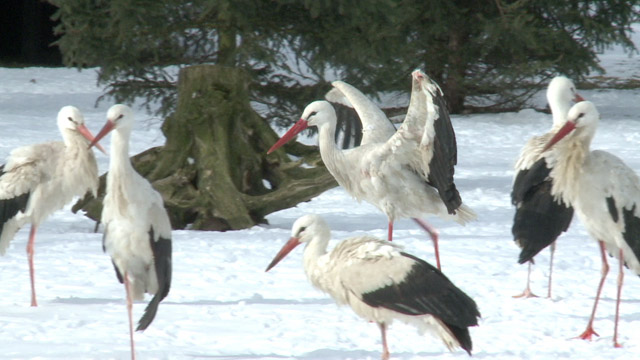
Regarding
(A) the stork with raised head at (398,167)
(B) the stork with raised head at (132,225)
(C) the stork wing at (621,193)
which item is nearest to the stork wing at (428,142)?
(A) the stork with raised head at (398,167)

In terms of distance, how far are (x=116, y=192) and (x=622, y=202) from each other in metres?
2.93

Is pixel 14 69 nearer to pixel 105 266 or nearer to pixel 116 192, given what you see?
pixel 105 266

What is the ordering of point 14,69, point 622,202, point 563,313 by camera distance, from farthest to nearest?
point 14,69, point 563,313, point 622,202

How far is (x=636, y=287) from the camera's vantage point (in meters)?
7.25

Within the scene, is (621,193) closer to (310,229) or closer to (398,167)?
(310,229)

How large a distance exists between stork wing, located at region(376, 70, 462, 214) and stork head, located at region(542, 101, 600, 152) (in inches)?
37.8

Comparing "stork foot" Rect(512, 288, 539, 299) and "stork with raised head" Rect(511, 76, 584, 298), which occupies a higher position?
"stork with raised head" Rect(511, 76, 584, 298)

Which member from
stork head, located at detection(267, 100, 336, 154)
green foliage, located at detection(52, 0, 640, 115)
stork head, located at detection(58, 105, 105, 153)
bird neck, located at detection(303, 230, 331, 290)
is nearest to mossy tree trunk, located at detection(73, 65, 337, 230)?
stork head, located at detection(267, 100, 336, 154)

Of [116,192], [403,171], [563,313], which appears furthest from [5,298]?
[563,313]

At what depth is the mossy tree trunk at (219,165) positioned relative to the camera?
9617mm

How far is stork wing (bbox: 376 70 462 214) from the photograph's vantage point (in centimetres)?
686

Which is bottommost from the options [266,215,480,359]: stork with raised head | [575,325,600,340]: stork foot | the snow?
the snow

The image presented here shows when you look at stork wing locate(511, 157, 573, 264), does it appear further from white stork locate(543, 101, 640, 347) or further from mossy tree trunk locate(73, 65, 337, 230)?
mossy tree trunk locate(73, 65, 337, 230)

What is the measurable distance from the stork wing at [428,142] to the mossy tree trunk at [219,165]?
2.14 metres
